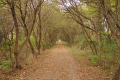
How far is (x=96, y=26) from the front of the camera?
1110 centimetres

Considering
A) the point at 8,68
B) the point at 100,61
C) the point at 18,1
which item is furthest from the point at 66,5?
the point at 8,68

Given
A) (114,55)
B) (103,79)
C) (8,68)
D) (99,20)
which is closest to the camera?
(103,79)

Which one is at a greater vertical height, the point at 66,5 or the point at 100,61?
the point at 66,5

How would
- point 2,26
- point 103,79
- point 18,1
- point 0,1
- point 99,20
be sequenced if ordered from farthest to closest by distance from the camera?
point 2,26 → point 99,20 → point 18,1 → point 0,1 → point 103,79

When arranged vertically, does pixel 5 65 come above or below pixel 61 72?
above

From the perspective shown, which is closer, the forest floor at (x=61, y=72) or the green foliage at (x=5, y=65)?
the forest floor at (x=61, y=72)

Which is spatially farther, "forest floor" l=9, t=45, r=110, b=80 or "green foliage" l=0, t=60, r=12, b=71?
"green foliage" l=0, t=60, r=12, b=71

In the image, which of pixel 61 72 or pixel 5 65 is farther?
pixel 5 65

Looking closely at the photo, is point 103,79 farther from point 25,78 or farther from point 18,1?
point 18,1

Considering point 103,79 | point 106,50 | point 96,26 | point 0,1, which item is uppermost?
point 0,1

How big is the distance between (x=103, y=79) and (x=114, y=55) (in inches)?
150

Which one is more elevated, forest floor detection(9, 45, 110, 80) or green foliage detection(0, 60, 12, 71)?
green foliage detection(0, 60, 12, 71)

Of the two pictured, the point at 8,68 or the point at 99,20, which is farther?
the point at 99,20

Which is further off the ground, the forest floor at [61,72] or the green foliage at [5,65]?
the green foliage at [5,65]
